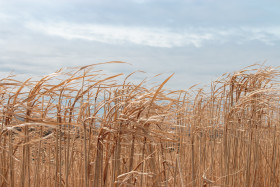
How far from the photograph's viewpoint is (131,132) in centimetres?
108

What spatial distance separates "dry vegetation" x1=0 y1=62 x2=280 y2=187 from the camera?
109 cm

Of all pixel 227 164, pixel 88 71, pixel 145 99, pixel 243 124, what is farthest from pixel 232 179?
pixel 88 71

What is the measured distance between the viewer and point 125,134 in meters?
1.11

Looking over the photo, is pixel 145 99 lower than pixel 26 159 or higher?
higher

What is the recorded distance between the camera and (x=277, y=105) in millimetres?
2039

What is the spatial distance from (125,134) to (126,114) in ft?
0.25

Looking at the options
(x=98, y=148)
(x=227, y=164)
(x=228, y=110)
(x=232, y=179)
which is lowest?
(x=232, y=179)

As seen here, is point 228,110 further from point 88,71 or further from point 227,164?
point 88,71

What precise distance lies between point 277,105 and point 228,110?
1.71 ft

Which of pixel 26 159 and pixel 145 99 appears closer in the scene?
pixel 145 99

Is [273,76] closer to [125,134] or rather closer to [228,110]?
[228,110]

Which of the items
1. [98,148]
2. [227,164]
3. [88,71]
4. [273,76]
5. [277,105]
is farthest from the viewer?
[277,105]

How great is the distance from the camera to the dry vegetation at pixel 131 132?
109 centimetres

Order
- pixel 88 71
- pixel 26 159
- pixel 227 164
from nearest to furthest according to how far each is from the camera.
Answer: pixel 88 71 → pixel 26 159 → pixel 227 164
